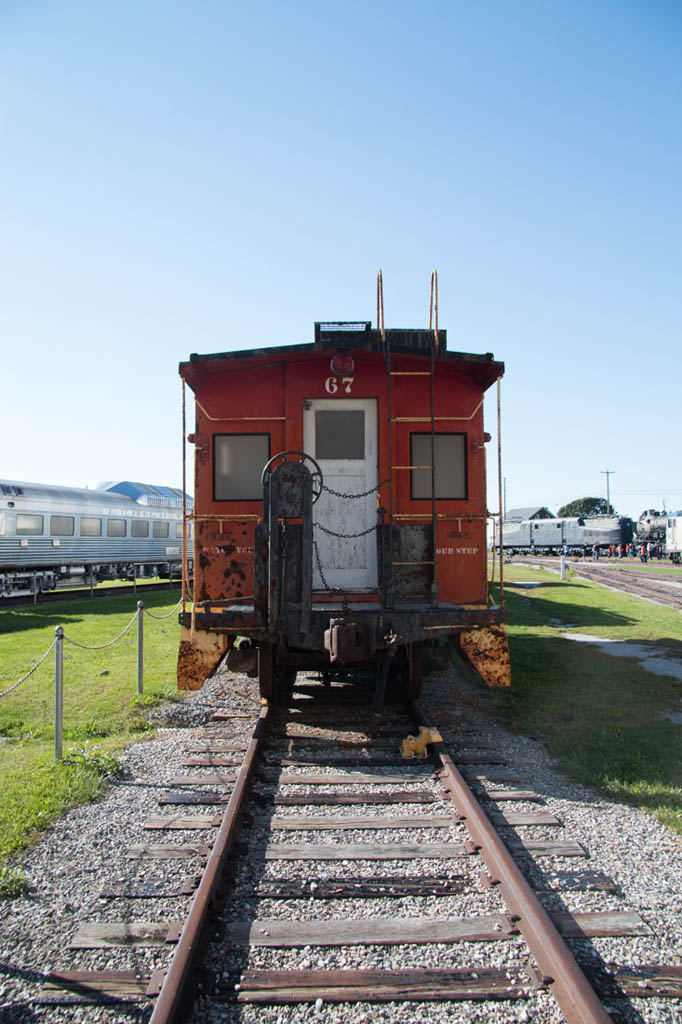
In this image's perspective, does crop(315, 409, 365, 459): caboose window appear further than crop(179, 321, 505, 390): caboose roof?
Yes

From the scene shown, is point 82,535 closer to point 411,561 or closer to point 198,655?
point 198,655

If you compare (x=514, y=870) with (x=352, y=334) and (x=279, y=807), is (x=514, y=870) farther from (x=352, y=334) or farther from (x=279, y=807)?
(x=352, y=334)

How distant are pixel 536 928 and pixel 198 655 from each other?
12.6 ft

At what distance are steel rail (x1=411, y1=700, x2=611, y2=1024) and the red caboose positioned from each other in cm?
212

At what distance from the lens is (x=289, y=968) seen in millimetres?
2729

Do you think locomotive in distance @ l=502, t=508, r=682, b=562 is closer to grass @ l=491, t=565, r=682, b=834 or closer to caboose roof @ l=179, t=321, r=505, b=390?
grass @ l=491, t=565, r=682, b=834

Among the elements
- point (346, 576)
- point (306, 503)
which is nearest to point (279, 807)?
point (306, 503)

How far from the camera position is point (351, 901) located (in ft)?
10.6

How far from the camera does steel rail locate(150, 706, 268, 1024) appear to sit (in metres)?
2.39

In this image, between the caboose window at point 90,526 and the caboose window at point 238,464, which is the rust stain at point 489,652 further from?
the caboose window at point 90,526

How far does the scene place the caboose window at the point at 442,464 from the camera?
6.41 metres

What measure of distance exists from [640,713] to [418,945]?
469 cm

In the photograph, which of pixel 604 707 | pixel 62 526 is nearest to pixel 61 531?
pixel 62 526

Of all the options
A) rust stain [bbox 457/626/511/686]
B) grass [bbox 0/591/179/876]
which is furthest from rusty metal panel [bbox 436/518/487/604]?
grass [bbox 0/591/179/876]
